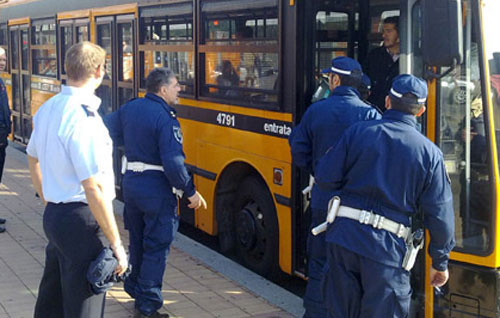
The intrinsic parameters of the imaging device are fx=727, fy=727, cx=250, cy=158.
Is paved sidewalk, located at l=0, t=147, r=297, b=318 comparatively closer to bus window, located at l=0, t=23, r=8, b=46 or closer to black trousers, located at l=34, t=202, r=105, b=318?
black trousers, located at l=34, t=202, r=105, b=318

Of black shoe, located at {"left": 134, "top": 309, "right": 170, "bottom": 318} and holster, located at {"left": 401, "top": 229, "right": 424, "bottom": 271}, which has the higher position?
holster, located at {"left": 401, "top": 229, "right": 424, "bottom": 271}

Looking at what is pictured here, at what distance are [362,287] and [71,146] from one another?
1.61 metres

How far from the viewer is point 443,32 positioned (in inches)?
158

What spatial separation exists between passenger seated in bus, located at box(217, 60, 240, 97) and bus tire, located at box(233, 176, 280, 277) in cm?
77

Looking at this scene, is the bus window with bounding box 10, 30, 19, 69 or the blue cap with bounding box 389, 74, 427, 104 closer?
the blue cap with bounding box 389, 74, 427, 104

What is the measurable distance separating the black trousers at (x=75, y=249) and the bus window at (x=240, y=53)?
2538mm

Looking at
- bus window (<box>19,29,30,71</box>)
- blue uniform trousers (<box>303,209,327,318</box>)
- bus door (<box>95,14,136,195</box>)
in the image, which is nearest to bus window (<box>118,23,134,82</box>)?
bus door (<box>95,14,136,195</box>)

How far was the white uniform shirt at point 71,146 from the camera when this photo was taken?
339cm

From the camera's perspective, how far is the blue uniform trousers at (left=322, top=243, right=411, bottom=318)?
360 cm

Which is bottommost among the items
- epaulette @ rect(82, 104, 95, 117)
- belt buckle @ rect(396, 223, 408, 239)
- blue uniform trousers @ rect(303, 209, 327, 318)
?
blue uniform trousers @ rect(303, 209, 327, 318)

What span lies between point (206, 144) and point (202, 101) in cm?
41

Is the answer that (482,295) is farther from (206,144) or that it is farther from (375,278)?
(206,144)

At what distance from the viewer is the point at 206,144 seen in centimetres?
673

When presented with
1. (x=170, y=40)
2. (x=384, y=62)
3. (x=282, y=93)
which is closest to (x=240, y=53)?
(x=282, y=93)
